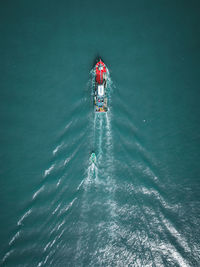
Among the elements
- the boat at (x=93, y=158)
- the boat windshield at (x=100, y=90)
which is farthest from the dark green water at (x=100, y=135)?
the boat windshield at (x=100, y=90)

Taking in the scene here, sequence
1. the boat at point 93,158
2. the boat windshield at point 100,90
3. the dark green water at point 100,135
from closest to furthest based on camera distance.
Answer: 1. the dark green water at point 100,135
2. the boat at point 93,158
3. the boat windshield at point 100,90

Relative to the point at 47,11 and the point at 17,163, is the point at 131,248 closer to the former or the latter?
the point at 17,163

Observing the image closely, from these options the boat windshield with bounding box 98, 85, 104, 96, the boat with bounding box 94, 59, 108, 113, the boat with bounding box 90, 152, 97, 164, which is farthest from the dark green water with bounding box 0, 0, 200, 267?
the boat windshield with bounding box 98, 85, 104, 96

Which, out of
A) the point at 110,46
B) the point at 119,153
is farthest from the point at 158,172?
the point at 110,46

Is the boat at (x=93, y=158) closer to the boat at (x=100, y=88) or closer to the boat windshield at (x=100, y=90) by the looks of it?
the boat at (x=100, y=88)

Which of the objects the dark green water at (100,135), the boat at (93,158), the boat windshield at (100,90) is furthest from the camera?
the boat windshield at (100,90)
